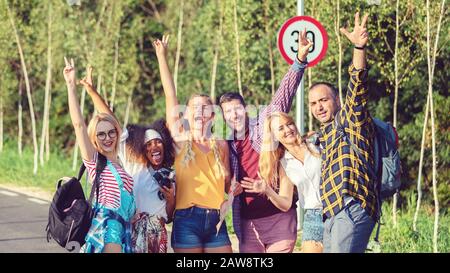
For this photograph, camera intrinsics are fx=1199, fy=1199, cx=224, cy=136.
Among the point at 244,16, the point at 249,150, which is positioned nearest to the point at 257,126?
the point at 249,150

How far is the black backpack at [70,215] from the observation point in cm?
759

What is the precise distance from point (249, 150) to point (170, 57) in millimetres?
22043

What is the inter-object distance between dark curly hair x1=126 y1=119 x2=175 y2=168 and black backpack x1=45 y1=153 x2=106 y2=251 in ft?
1.12

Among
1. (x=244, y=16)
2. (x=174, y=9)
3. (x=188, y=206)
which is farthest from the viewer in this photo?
(x=174, y=9)

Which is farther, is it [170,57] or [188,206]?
[170,57]

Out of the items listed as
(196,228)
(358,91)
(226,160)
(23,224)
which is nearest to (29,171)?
(23,224)

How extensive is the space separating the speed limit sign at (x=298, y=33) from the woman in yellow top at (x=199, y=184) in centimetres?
480

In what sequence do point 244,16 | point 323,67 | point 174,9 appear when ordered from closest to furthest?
point 323,67 < point 244,16 < point 174,9

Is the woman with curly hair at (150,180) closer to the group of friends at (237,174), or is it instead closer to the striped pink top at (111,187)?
the group of friends at (237,174)

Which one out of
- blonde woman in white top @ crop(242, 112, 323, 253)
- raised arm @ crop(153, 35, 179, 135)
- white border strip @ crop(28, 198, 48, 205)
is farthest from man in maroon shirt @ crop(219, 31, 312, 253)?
white border strip @ crop(28, 198, 48, 205)

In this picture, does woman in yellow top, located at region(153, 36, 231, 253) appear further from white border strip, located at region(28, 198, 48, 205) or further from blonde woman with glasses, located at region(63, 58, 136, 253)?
white border strip, located at region(28, 198, 48, 205)

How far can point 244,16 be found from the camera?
67.3ft

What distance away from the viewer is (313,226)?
7.96 m
